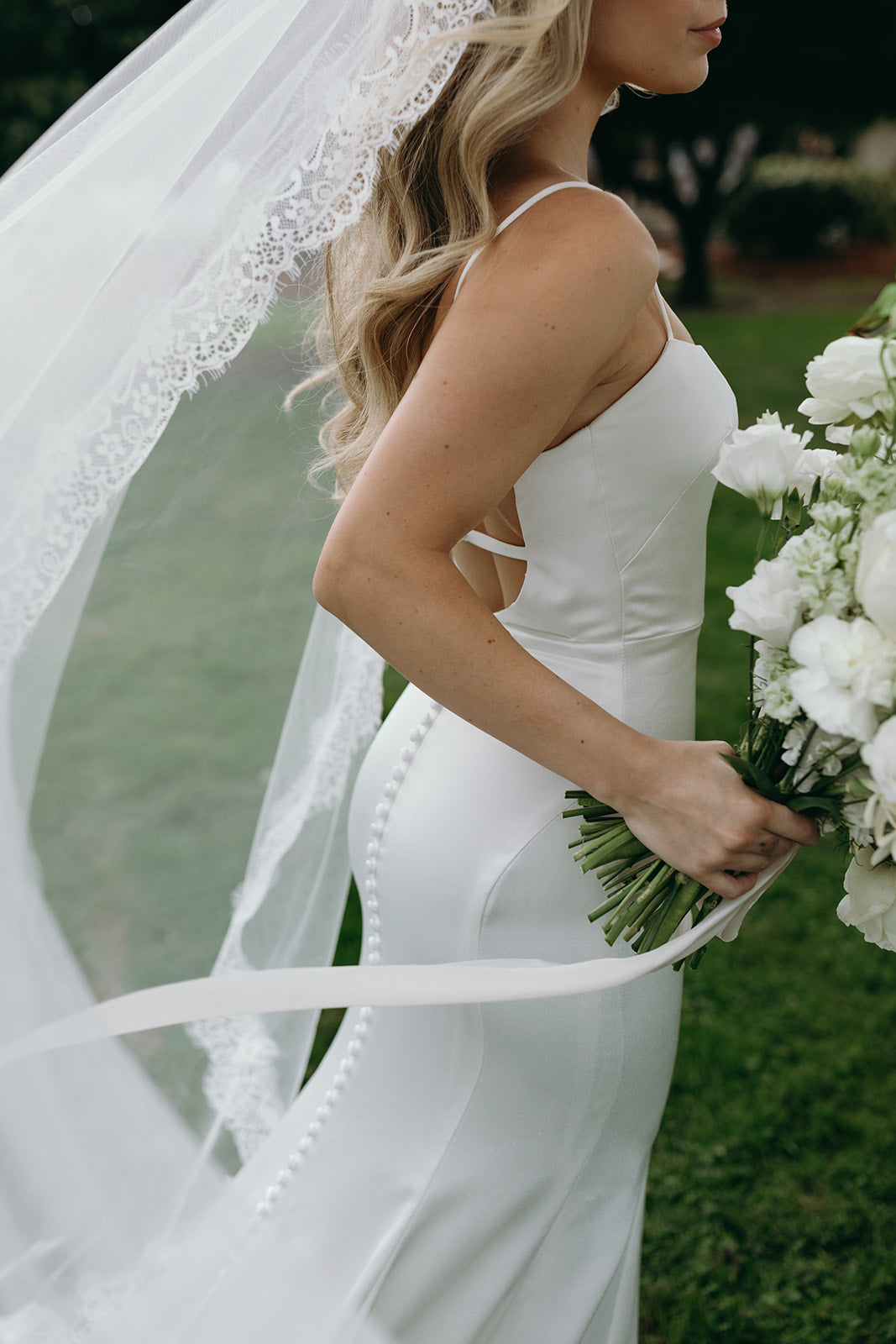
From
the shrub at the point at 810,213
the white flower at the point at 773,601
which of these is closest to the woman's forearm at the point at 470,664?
the white flower at the point at 773,601

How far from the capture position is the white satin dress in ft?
5.37

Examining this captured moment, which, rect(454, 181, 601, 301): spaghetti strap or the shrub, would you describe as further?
the shrub

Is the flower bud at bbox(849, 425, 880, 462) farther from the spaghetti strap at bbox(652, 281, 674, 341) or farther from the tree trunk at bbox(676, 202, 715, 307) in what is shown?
the tree trunk at bbox(676, 202, 715, 307)

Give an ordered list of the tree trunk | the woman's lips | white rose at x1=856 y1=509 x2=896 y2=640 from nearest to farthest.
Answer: white rose at x1=856 y1=509 x2=896 y2=640 → the woman's lips → the tree trunk

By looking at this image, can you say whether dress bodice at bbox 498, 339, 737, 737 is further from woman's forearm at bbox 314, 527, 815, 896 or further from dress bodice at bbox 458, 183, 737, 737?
woman's forearm at bbox 314, 527, 815, 896

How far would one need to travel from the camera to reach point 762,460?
4.55ft

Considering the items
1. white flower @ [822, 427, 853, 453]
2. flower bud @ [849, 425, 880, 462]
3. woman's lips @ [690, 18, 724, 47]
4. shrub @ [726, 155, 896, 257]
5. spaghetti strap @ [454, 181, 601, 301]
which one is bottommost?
shrub @ [726, 155, 896, 257]

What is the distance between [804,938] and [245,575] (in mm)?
2600

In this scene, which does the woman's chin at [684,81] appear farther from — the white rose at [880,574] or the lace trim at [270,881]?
the lace trim at [270,881]

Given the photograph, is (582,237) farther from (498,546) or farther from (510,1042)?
(510,1042)

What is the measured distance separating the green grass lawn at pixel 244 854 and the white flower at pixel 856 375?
0.91 m

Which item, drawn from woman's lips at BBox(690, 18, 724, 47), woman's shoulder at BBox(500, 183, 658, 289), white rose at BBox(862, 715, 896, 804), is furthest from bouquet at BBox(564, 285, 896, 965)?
woman's lips at BBox(690, 18, 724, 47)

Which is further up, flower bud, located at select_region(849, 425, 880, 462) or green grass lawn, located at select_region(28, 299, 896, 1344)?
flower bud, located at select_region(849, 425, 880, 462)

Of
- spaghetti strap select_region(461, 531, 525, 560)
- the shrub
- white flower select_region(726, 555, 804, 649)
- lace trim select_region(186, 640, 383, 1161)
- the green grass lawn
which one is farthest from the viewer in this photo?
the shrub
